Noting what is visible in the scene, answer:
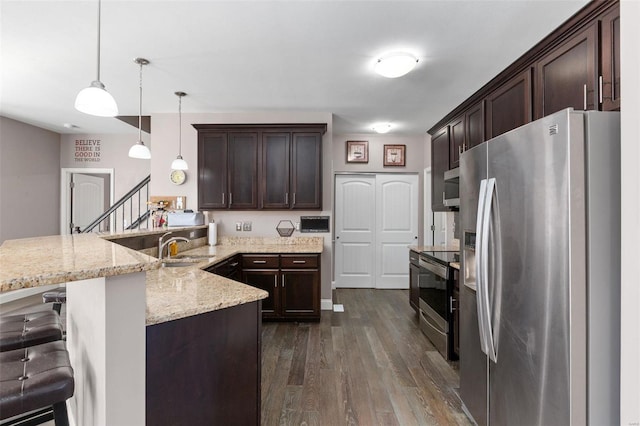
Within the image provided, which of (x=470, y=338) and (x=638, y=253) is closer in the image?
(x=638, y=253)

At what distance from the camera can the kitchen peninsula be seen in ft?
3.16

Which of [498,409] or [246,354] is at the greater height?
[246,354]

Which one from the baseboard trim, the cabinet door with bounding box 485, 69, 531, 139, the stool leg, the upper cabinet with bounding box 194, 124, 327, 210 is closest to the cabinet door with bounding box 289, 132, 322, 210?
the upper cabinet with bounding box 194, 124, 327, 210

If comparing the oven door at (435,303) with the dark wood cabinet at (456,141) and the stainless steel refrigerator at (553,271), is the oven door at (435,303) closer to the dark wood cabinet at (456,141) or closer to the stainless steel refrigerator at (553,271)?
the stainless steel refrigerator at (553,271)

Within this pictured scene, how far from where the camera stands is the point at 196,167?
4184 mm

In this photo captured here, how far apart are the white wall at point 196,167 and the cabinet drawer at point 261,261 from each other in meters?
0.65

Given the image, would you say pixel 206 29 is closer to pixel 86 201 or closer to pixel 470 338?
pixel 470 338

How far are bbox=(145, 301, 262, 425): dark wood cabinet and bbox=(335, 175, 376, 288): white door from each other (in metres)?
3.77

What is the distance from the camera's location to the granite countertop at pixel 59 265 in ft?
2.61

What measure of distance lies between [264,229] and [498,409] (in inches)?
128

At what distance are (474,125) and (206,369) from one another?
3.15 metres

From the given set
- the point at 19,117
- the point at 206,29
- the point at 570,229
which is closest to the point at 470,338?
the point at 570,229

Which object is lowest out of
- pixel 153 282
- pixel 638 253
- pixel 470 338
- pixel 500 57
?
pixel 470 338

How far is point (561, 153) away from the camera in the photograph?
124 centimetres
